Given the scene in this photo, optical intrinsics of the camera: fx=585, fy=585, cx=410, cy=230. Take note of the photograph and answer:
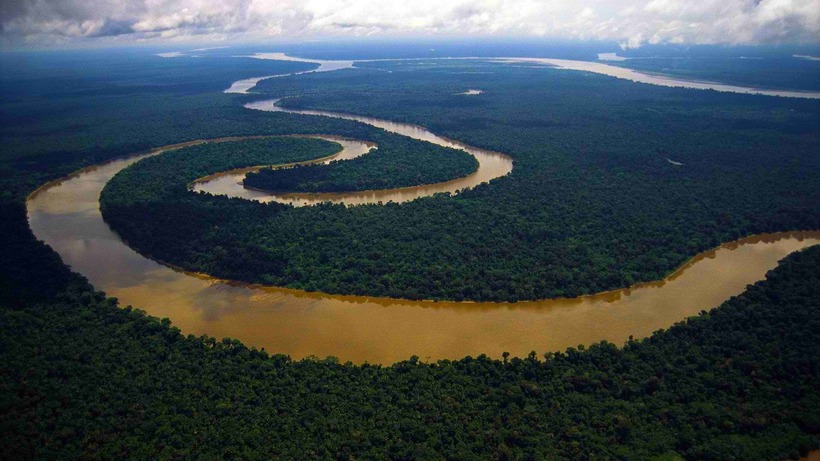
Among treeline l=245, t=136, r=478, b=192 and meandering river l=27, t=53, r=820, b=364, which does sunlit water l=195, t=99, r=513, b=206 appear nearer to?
treeline l=245, t=136, r=478, b=192

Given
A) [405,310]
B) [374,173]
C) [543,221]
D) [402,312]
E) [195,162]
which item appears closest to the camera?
[402,312]

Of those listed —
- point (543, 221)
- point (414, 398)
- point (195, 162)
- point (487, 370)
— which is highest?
point (195, 162)

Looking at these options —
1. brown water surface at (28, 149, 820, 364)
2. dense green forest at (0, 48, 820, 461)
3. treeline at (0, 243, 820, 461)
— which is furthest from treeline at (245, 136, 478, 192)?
treeline at (0, 243, 820, 461)

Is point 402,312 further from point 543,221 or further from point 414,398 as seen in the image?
point 543,221

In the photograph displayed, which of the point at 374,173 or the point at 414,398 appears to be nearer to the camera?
the point at 414,398

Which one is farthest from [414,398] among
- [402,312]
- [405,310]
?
[405,310]

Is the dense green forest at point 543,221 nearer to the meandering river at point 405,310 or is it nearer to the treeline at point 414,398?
the meandering river at point 405,310

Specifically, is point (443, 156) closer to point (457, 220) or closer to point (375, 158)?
point (375, 158)
